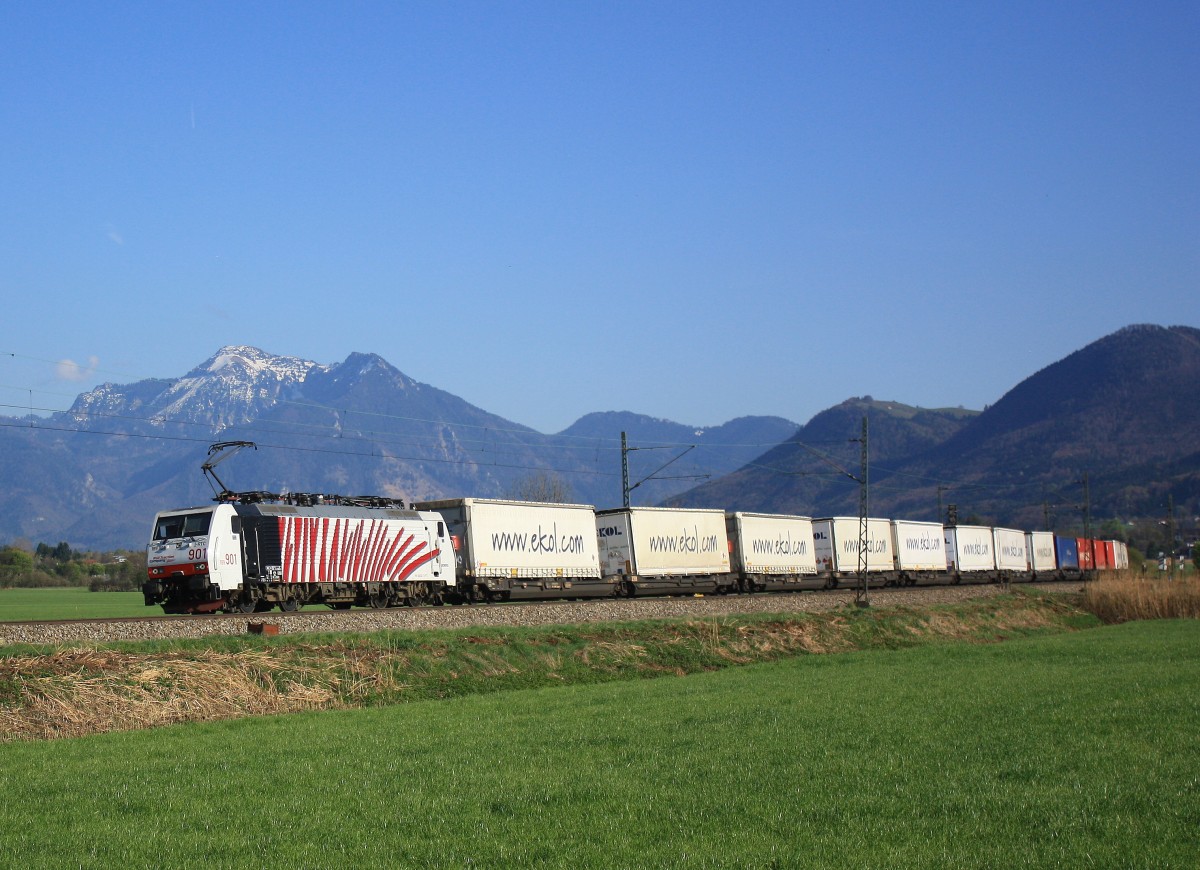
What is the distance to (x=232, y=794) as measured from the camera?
1148 cm

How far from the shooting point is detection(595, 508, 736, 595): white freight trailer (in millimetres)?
50156

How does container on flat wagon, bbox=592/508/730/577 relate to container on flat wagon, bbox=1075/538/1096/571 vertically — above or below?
above

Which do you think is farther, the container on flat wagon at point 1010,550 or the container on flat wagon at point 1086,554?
the container on flat wagon at point 1086,554

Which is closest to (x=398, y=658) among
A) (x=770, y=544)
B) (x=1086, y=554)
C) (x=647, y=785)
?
(x=647, y=785)

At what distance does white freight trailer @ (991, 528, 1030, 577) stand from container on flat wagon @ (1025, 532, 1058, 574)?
1210 mm

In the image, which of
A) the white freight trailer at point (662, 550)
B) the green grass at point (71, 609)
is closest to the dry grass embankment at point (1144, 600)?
the white freight trailer at point (662, 550)

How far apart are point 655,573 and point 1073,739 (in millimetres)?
37496

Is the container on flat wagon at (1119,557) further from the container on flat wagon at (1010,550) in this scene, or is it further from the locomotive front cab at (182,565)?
the locomotive front cab at (182,565)

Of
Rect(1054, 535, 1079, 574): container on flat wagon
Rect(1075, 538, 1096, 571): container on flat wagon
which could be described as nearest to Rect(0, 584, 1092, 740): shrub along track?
Rect(1054, 535, 1079, 574): container on flat wagon

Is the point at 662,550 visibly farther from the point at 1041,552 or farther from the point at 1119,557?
the point at 1119,557

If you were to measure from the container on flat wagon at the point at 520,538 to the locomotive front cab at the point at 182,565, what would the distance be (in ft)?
32.2

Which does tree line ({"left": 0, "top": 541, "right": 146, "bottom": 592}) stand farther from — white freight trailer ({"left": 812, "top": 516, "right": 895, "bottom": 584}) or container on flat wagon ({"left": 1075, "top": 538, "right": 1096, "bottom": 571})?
container on flat wagon ({"left": 1075, "top": 538, "right": 1096, "bottom": 571})

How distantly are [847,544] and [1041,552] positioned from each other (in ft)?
107

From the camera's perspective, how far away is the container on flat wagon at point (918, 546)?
68.4 metres
